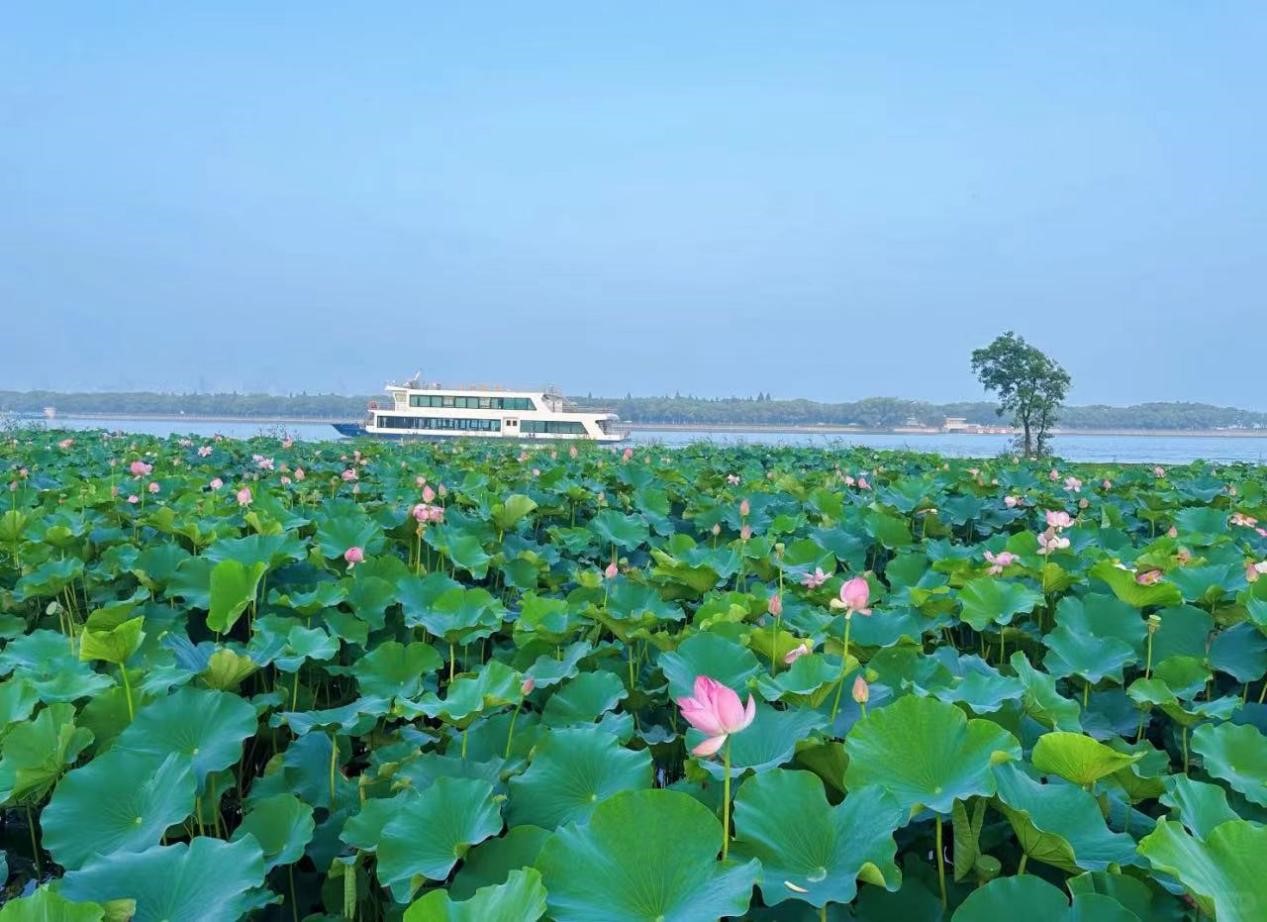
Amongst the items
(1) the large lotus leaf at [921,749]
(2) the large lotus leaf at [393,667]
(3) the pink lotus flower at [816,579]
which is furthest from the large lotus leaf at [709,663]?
(3) the pink lotus flower at [816,579]

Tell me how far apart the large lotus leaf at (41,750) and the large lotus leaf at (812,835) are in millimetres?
902

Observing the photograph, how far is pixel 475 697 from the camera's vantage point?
48.3 inches

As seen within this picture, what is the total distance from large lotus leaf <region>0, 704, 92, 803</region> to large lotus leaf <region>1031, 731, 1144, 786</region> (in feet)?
3.99

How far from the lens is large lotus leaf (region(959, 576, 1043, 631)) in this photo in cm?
165

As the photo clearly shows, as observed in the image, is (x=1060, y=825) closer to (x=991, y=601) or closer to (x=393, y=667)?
(x=991, y=601)

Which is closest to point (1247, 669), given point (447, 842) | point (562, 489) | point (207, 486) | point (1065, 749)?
point (1065, 749)

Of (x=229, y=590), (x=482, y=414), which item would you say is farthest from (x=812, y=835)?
(x=482, y=414)

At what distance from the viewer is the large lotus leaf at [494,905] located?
691 millimetres

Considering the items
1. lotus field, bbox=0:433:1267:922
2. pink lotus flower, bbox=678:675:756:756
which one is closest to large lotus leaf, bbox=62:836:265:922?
lotus field, bbox=0:433:1267:922

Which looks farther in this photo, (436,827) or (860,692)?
(860,692)

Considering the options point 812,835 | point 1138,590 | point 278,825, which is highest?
point 1138,590

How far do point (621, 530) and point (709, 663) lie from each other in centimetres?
149

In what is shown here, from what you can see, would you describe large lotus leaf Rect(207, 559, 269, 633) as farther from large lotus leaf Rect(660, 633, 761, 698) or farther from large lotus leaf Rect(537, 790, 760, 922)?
large lotus leaf Rect(537, 790, 760, 922)

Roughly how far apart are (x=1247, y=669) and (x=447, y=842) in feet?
4.59
